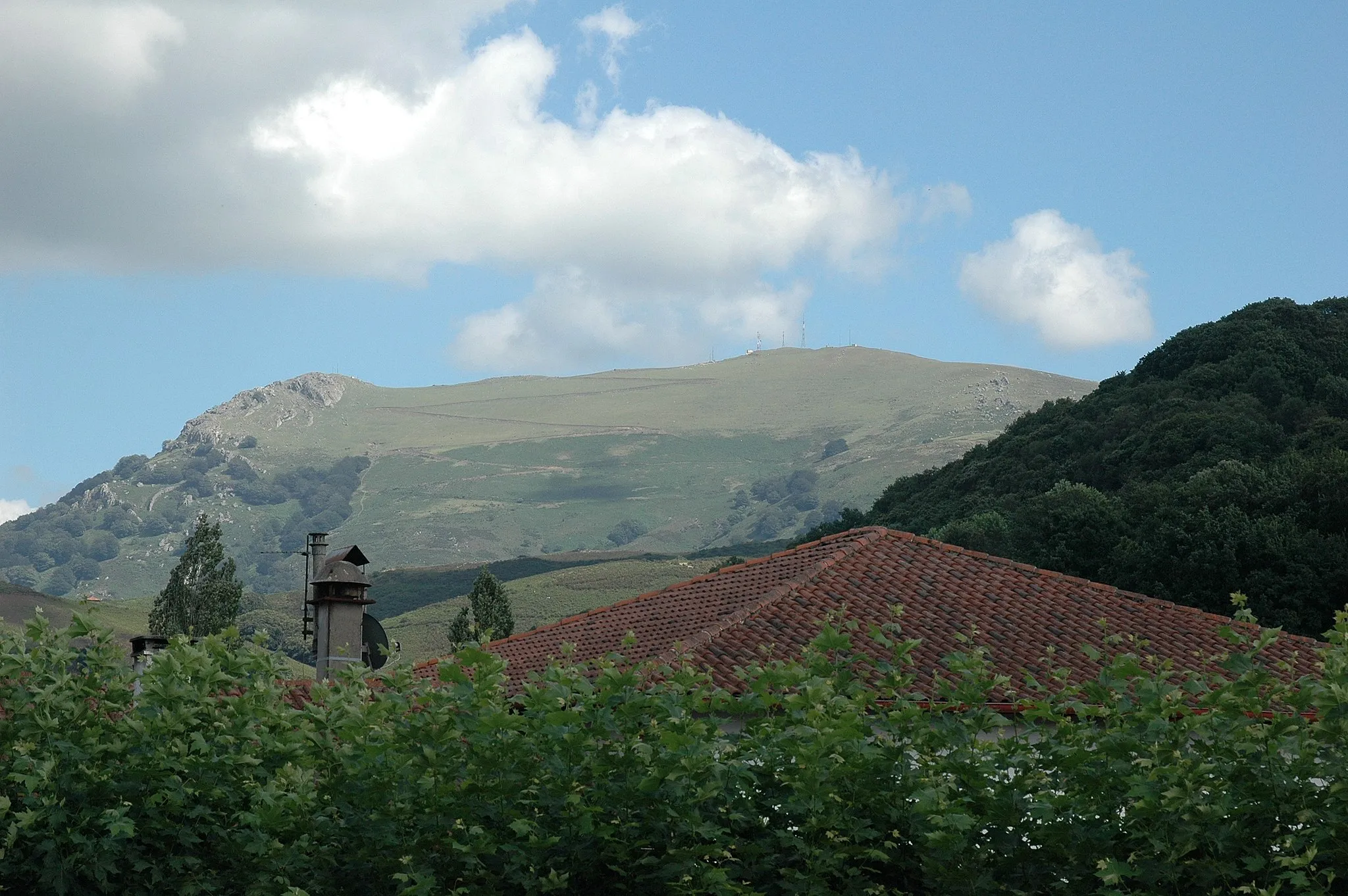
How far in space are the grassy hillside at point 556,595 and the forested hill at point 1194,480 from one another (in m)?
77.7

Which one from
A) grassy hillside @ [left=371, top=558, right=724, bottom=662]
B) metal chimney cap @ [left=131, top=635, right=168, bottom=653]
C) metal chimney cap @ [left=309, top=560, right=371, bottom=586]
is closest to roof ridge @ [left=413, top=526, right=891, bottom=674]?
metal chimney cap @ [left=309, top=560, right=371, bottom=586]

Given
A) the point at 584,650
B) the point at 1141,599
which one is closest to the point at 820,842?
the point at 584,650

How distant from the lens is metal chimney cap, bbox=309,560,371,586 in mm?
20344

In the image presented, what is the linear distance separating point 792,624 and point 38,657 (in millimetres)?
12540

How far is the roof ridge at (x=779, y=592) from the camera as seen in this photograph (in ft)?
62.7

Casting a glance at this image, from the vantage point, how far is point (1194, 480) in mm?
45844

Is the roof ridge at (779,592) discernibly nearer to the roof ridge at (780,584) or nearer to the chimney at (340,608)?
the roof ridge at (780,584)

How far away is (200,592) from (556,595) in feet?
383

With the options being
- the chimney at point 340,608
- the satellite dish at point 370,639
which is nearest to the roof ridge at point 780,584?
the satellite dish at point 370,639

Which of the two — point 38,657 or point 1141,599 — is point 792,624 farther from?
point 38,657

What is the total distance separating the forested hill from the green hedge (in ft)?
109

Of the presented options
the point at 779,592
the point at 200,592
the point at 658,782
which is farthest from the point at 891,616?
the point at 200,592

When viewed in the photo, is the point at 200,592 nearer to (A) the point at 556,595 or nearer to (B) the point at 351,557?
(B) the point at 351,557

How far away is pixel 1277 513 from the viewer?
43.7 metres
